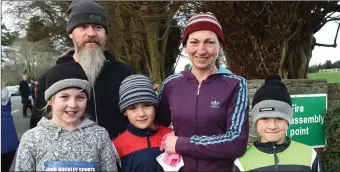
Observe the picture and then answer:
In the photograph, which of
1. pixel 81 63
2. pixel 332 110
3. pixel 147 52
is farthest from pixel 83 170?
pixel 147 52

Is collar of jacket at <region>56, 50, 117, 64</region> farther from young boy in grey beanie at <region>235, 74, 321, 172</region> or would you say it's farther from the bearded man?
young boy in grey beanie at <region>235, 74, 321, 172</region>

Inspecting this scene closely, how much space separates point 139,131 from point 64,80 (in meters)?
0.63

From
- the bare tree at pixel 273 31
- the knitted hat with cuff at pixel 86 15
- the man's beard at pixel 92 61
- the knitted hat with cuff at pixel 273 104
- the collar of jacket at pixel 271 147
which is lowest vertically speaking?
the collar of jacket at pixel 271 147

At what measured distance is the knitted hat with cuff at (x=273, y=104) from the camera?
2701mm

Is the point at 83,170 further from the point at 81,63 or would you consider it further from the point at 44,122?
the point at 81,63

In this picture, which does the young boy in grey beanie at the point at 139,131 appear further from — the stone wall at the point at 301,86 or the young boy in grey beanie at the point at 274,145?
the stone wall at the point at 301,86

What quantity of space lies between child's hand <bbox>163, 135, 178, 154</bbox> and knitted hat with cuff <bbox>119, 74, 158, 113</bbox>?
1.09 ft

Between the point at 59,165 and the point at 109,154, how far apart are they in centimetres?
31

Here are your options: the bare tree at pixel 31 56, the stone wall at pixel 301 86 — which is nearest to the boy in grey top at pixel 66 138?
the stone wall at pixel 301 86

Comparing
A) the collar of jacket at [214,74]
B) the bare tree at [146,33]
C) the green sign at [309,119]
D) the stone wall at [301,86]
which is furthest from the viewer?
the bare tree at [146,33]

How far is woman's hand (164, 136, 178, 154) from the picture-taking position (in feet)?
8.30

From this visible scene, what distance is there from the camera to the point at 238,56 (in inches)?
390

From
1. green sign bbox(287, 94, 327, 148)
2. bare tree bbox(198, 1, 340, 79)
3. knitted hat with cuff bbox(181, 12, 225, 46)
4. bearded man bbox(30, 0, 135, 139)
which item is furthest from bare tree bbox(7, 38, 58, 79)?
knitted hat with cuff bbox(181, 12, 225, 46)

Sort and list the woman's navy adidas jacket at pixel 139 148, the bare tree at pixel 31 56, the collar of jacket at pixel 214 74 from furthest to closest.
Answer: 1. the bare tree at pixel 31 56
2. the woman's navy adidas jacket at pixel 139 148
3. the collar of jacket at pixel 214 74
